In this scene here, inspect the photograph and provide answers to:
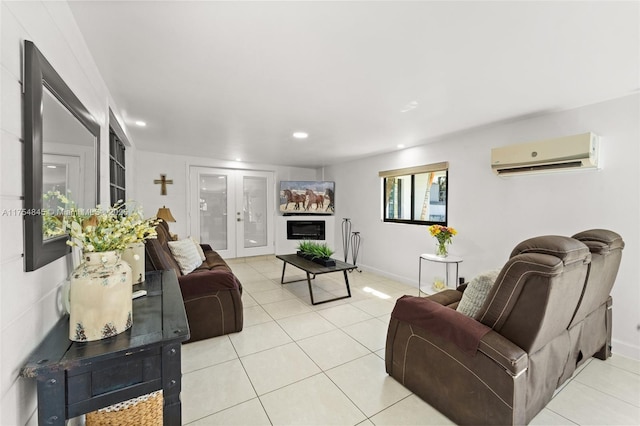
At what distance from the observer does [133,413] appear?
1.08 metres

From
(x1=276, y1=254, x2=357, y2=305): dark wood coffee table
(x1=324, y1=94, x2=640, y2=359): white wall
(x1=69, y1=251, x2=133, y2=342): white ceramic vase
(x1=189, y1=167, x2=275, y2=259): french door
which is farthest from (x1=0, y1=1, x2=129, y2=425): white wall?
(x1=189, y1=167, x2=275, y2=259): french door

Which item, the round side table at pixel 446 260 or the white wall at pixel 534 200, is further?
the round side table at pixel 446 260

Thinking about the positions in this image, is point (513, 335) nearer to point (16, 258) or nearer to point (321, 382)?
point (321, 382)

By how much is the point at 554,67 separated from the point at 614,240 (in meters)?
1.25

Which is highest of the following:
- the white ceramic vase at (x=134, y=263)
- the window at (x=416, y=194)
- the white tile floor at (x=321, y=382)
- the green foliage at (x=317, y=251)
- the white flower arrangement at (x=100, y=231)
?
the window at (x=416, y=194)

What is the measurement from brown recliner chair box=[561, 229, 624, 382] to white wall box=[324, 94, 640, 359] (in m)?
0.43

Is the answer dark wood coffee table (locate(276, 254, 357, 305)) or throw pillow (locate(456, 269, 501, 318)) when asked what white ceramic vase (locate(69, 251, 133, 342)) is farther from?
dark wood coffee table (locate(276, 254, 357, 305))

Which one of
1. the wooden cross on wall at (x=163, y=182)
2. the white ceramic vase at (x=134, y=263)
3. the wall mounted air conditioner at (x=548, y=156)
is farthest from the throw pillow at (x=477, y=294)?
the wooden cross on wall at (x=163, y=182)

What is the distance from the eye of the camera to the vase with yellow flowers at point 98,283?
0.99 metres

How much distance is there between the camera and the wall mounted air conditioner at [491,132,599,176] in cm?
236

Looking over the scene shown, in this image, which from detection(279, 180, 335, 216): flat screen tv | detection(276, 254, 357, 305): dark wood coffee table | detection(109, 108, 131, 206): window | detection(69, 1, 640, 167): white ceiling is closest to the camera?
detection(69, 1, 640, 167): white ceiling

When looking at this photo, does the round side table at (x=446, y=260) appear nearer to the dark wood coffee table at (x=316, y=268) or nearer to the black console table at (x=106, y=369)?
the dark wood coffee table at (x=316, y=268)

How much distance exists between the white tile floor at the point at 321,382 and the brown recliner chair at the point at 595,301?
0.22 meters

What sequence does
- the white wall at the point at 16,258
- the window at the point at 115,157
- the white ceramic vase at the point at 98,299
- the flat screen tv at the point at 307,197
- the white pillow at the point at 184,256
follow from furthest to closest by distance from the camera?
1. the flat screen tv at the point at 307,197
2. the white pillow at the point at 184,256
3. the window at the point at 115,157
4. the white ceramic vase at the point at 98,299
5. the white wall at the point at 16,258
